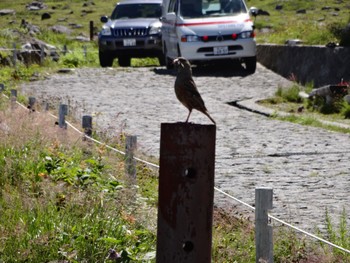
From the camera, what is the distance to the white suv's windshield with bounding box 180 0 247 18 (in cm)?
2322

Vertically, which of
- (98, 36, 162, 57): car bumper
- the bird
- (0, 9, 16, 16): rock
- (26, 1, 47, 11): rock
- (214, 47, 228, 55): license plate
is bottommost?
(26, 1, 47, 11): rock

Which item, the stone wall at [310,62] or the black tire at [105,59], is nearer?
the stone wall at [310,62]

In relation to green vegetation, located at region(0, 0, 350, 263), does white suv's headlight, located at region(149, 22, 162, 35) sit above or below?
below

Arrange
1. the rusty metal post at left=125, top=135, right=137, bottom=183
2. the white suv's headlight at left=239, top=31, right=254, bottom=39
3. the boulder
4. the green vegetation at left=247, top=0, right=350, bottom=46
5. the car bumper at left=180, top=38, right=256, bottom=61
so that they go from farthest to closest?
1. the boulder
2. the white suv's headlight at left=239, top=31, right=254, bottom=39
3. the car bumper at left=180, top=38, right=256, bottom=61
4. the green vegetation at left=247, top=0, right=350, bottom=46
5. the rusty metal post at left=125, top=135, right=137, bottom=183

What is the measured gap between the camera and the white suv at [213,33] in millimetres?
22328

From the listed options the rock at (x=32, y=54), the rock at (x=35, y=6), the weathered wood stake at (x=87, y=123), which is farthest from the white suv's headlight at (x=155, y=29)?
the rock at (x=35, y=6)

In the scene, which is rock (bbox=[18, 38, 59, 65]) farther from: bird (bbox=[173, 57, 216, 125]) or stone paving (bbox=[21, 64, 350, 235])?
bird (bbox=[173, 57, 216, 125])

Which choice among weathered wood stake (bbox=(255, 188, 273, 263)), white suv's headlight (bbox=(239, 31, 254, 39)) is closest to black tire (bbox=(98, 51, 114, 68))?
white suv's headlight (bbox=(239, 31, 254, 39))

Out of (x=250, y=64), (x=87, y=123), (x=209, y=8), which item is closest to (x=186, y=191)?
(x=87, y=123)

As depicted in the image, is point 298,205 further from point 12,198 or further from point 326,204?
point 12,198

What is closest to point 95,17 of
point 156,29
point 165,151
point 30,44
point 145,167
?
point 30,44

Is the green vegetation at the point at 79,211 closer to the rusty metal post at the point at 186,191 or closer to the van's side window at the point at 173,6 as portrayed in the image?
the rusty metal post at the point at 186,191

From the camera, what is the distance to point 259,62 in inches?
970

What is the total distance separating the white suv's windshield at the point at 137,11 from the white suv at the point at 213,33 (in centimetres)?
423
